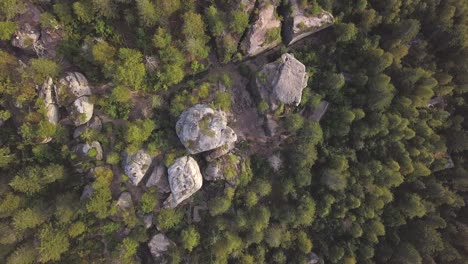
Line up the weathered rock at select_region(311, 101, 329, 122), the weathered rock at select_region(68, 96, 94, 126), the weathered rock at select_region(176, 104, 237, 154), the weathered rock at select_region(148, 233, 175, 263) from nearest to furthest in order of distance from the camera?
the weathered rock at select_region(68, 96, 94, 126) → the weathered rock at select_region(176, 104, 237, 154) → the weathered rock at select_region(148, 233, 175, 263) → the weathered rock at select_region(311, 101, 329, 122)

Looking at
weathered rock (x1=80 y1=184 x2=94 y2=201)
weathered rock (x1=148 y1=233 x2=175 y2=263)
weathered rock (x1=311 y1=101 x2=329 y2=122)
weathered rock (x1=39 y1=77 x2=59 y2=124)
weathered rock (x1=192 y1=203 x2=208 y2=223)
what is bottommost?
weathered rock (x1=148 y1=233 x2=175 y2=263)

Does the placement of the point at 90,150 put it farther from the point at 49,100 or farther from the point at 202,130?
the point at 202,130

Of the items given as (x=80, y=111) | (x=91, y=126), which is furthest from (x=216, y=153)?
(x=80, y=111)

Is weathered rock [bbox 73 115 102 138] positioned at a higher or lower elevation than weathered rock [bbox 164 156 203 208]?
higher

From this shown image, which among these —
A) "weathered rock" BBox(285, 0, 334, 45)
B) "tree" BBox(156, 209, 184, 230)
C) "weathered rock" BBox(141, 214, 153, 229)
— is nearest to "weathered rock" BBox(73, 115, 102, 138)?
"weathered rock" BBox(141, 214, 153, 229)

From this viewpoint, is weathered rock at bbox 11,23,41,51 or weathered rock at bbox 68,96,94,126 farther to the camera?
weathered rock at bbox 68,96,94,126

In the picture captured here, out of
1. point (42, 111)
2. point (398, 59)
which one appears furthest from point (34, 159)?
point (398, 59)

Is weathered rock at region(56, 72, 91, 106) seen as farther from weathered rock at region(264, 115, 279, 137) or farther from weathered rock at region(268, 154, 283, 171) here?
weathered rock at region(268, 154, 283, 171)
